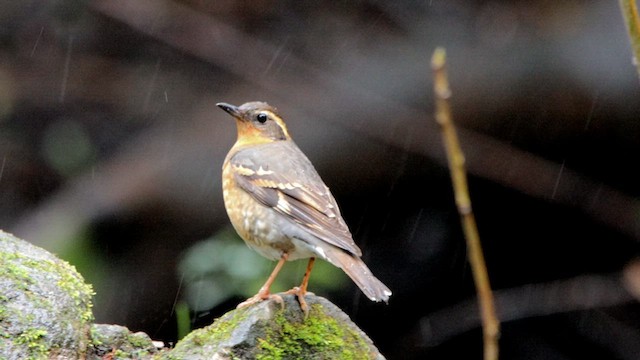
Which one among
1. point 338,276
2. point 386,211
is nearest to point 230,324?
point 338,276

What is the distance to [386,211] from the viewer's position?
295 inches

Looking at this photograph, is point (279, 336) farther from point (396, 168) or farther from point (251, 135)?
point (396, 168)

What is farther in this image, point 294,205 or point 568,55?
point 568,55

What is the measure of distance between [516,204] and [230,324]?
3.66 meters

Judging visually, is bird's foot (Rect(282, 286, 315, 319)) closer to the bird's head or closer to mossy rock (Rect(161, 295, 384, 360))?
mossy rock (Rect(161, 295, 384, 360))

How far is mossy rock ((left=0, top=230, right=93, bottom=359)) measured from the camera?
394 cm

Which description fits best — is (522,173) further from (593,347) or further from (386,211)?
(593,347)

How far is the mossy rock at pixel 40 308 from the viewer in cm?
394

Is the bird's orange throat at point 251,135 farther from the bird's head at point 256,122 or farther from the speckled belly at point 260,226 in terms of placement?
the speckled belly at point 260,226

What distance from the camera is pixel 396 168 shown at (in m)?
7.22

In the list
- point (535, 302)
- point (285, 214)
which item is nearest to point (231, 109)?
point (285, 214)

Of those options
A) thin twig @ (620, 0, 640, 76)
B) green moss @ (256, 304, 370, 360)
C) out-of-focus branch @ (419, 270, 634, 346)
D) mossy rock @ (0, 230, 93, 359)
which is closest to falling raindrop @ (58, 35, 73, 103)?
out-of-focus branch @ (419, 270, 634, 346)

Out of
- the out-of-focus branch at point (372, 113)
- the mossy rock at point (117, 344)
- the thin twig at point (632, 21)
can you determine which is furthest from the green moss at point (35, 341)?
the out-of-focus branch at point (372, 113)

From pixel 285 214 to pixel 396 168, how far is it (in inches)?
90.3
